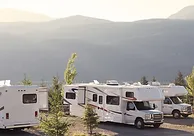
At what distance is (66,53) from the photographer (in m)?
179

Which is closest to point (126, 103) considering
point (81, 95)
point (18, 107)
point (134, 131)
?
point (134, 131)

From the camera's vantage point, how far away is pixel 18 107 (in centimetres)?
1869

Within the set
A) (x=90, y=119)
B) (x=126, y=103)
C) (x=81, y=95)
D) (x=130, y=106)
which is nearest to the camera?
(x=90, y=119)

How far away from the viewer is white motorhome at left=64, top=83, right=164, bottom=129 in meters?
21.9

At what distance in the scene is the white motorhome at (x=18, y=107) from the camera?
1839 cm

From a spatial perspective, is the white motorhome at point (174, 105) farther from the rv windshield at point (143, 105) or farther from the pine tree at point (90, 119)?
the pine tree at point (90, 119)

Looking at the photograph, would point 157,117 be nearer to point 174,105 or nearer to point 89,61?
point 174,105

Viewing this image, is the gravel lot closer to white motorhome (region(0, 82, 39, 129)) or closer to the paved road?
the paved road

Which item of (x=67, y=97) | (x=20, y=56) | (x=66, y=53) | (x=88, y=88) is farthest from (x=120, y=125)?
(x=66, y=53)

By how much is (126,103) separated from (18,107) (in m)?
6.80

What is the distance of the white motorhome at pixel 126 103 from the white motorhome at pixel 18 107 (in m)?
5.47

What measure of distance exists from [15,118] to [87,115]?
345cm

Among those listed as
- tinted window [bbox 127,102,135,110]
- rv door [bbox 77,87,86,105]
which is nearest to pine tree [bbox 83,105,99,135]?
tinted window [bbox 127,102,135,110]

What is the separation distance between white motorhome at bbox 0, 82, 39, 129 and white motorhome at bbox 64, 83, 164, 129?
5.47m
